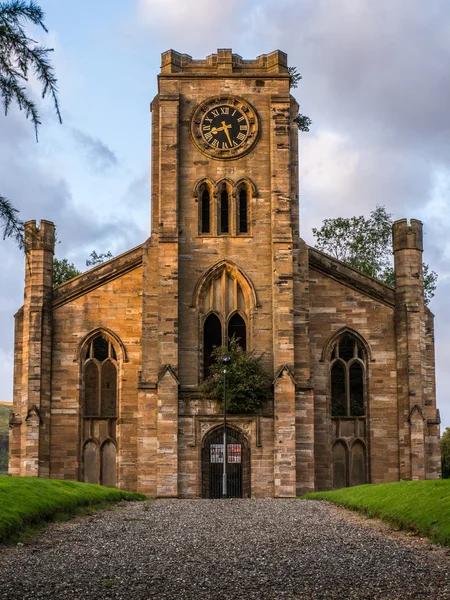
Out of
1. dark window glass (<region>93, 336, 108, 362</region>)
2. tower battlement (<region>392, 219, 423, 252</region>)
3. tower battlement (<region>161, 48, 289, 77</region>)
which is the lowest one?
dark window glass (<region>93, 336, 108, 362</region>)

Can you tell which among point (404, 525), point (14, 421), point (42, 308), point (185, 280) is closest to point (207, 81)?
point (185, 280)

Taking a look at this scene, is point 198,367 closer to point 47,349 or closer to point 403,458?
point 47,349

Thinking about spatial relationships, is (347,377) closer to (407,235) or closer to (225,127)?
(407,235)

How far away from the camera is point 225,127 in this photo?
156ft

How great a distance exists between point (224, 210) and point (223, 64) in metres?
7.32

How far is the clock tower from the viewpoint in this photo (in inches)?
1706

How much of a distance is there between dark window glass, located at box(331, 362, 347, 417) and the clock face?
11.5 metres

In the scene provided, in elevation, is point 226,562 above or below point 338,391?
below

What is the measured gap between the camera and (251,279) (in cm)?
4594

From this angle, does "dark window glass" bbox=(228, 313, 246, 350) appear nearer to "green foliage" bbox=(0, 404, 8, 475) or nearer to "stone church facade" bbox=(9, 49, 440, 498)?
"stone church facade" bbox=(9, 49, 440, 498)

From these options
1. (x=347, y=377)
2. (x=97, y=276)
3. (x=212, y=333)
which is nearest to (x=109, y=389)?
(x=97, y=276)

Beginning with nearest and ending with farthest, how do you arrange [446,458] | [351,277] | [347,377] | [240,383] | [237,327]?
[240,383], [237,327], [347,377], [351,277], [446,458]

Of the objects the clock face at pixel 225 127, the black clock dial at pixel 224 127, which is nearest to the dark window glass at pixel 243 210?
the clock face at pixel 225 127

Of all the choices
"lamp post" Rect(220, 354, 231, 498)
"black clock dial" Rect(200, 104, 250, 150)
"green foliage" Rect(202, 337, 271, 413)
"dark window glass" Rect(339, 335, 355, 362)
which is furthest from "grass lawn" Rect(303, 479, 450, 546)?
"black clock dial" Rect(200, 104, 250, 150)
